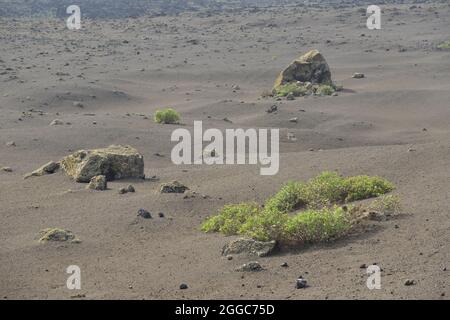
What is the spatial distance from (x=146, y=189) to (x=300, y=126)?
7255mm

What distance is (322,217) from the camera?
8359 millimetres

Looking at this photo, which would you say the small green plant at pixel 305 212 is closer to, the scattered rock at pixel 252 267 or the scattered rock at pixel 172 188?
the scattered rock at pixel 252 267

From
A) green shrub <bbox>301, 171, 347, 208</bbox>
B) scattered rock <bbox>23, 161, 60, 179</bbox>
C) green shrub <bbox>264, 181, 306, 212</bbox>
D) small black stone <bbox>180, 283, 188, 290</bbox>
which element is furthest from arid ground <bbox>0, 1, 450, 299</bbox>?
green shrub <bbox>264, 181, 306, 212</bbox>

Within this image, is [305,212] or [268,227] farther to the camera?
[305,212]

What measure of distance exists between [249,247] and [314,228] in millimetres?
667

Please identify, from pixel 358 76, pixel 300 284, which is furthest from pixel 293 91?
pixel 300 284

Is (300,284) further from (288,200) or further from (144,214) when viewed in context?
(144,214)

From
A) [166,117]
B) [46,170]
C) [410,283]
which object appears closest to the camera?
[410,283]

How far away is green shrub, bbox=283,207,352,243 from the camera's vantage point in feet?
27.3

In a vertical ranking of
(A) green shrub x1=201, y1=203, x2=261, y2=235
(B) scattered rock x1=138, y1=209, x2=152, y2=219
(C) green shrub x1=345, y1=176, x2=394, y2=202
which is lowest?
(B) scattered rock x1=138, y1=209, x2=152, y2=219

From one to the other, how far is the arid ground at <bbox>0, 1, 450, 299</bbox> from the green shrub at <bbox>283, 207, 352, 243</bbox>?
116mm

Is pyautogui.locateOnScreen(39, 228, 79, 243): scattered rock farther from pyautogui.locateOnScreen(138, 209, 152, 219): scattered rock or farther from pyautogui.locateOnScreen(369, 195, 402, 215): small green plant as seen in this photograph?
pyautogui.locateOnScreen(369, 195, 402, 215): small green plant

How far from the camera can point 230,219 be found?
31.7 ft
